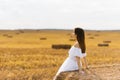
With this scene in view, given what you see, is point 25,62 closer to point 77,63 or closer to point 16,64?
point 16,64

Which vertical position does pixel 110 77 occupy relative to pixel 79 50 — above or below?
below

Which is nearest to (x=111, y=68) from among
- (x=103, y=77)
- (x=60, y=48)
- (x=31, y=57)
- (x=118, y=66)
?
(x=118, y=66)

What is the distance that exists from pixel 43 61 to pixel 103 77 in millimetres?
6858

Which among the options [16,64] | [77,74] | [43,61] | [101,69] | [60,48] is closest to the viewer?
[77,74]

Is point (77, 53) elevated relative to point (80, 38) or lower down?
lower down

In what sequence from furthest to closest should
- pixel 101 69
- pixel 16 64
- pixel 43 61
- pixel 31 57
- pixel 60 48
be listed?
pixel 60 48 → pixel 31 57 → pixel 43 61 → pixel 16 64 → pixel 101 69

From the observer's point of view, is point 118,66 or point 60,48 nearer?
point 118,66

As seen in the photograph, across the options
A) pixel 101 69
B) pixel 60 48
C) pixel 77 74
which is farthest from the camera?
pixel 60 48

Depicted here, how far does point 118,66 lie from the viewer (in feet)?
41.0

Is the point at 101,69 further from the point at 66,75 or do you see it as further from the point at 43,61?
the point at 43,61

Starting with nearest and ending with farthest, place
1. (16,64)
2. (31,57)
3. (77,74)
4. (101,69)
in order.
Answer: (77,74) → (101,69) → (16,64) → (31,57)

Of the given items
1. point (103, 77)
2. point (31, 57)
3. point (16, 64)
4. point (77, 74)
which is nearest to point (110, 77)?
point (103, 77)

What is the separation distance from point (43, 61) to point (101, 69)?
236 inches

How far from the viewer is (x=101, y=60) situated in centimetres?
1814
